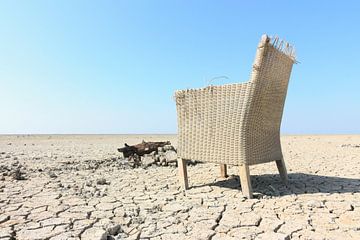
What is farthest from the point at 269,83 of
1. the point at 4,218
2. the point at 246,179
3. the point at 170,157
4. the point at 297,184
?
the point at 170,157

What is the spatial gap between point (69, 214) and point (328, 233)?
188 centimetres

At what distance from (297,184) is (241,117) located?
47.2 inches

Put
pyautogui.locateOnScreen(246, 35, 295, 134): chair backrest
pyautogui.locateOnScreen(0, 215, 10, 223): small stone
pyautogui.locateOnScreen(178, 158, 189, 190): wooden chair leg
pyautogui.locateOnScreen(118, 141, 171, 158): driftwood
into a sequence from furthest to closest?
pyautogui.locateOnScreen(118, 141, 171, 158): driftwood < pyautogui.locateOnScreen(178, 158, 189, 190): wooden chair leg < pyautogui.locateOnScreen(246, 35, 295, 134): chair backrest < pyautogui.locateOnScreen(0, 215, 10, 223): small stone

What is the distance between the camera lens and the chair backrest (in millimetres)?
2574

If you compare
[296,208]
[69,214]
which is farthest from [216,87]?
[69,214]

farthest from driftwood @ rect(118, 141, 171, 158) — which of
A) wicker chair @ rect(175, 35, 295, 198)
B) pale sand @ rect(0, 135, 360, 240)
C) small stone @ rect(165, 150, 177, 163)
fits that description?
wicker chair @ rect(175, 35, 295, 198)

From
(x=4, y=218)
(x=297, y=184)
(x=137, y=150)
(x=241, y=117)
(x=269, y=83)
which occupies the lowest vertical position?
(x=297, y=184)

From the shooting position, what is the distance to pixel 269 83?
9.00 feet

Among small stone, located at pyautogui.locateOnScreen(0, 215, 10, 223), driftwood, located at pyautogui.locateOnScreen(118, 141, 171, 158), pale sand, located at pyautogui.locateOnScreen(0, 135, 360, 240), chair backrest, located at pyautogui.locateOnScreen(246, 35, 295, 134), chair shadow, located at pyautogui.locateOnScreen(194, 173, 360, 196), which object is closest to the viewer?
pale sand, located at pyautogui.locateOnScreen(0, 135, 360, 240)

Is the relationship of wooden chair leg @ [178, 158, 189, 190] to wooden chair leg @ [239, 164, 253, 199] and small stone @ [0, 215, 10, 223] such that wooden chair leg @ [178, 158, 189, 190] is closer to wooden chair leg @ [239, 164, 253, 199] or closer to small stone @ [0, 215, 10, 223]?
wooden chair leg @ [239, 164, 253, 199]

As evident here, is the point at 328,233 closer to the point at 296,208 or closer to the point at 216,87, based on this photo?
the point at 296,208

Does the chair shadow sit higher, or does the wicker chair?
the wicker chair

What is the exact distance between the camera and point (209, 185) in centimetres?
334

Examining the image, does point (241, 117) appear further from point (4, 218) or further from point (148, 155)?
point (148, 155)
